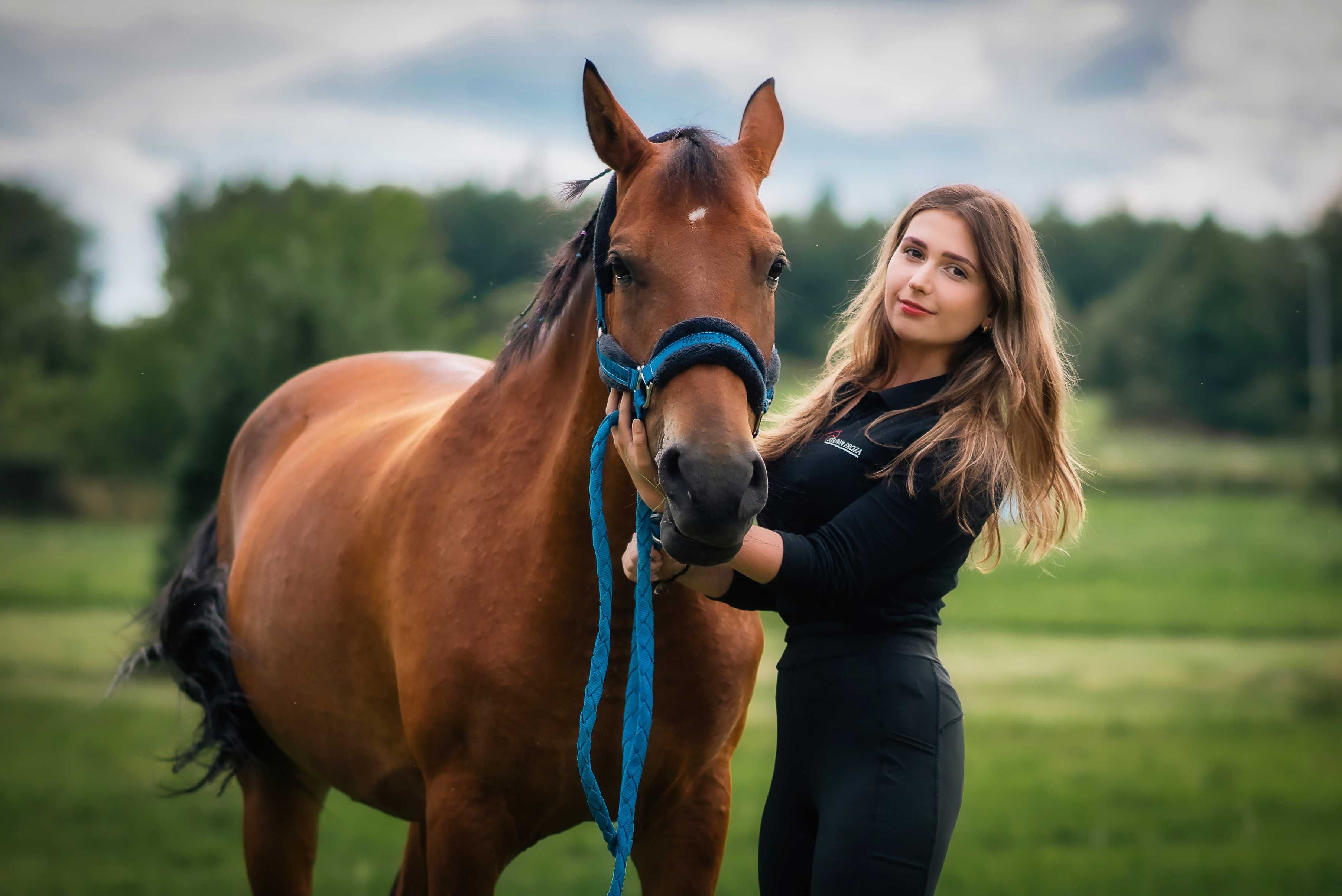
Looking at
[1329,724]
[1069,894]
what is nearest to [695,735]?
[1069,894]

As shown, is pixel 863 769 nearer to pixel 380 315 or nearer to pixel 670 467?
pixel 670 467

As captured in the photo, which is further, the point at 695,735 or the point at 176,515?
the point at 176,515

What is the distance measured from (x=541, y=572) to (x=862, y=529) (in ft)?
2.30

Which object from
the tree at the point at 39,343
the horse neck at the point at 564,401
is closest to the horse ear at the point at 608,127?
the horse neck at the point at 564,401

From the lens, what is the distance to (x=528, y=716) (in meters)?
2.20

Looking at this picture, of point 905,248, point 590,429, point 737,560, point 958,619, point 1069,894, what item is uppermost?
point 905,248

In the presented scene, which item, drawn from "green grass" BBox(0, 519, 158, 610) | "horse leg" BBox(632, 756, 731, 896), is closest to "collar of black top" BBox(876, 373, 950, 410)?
"horse leg" BBox(632, 756, 731, 896)

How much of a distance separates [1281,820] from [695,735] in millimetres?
8200

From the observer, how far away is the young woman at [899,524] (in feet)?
6.22

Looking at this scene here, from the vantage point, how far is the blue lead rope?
1.96 m

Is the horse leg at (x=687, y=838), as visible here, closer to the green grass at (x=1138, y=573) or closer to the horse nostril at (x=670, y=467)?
the horse nostril at (x=670, y=467)

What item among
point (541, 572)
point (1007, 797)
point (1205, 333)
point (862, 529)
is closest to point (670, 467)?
point (862, 529)

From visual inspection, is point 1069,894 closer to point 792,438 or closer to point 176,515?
point 792,438

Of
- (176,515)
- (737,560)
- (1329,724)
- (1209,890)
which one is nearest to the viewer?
(737,560)
